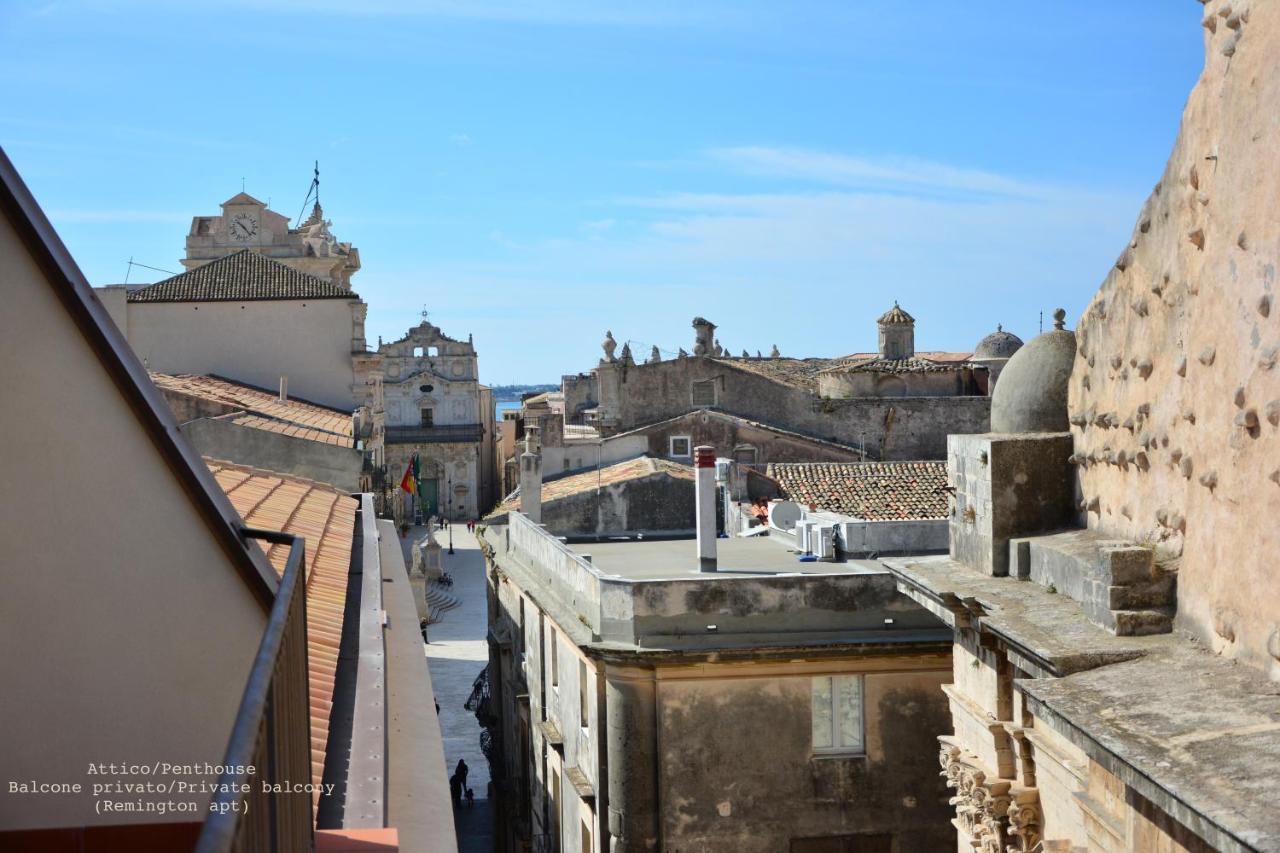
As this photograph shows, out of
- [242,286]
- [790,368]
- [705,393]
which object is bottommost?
[705,393]

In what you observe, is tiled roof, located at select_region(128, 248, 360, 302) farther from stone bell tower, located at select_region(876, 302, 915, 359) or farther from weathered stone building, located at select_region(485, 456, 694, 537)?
stone bell tower, located at select_region(876, 302, 915, 359)

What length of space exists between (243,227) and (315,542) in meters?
43.0

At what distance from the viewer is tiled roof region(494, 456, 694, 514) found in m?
26.8

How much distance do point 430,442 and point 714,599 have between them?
5344 cm

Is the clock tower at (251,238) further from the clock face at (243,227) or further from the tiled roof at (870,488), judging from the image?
the tiled roof at (870,488)

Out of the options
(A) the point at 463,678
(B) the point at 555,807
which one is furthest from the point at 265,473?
(A) the point at 463,678

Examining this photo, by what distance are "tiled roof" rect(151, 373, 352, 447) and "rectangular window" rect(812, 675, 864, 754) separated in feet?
26.2

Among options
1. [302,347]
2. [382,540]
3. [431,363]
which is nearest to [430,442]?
[431,363]

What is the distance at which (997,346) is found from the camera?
4341 cm

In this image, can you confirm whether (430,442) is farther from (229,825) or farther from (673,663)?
(229,825)

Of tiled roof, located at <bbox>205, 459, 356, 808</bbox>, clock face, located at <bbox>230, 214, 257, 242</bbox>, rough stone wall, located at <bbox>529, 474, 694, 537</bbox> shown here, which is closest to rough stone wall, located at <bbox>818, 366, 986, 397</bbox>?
rough stone wall, located at <bbox>529, 474, 694, 537</bbox>

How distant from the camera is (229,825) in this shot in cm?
182

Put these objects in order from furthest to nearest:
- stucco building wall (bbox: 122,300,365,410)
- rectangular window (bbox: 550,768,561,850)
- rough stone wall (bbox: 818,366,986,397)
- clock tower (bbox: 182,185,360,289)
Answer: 1. clock tower (bbox: 182,185,360,289)
2. rough stone wall (bbox: 818,366,986,397)
3. stucco building wall (bbox: 122,300,365,410)
4. rectangular window (bbox: 550,768,561,850)

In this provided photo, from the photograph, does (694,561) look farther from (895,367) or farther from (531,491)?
(895,367)
